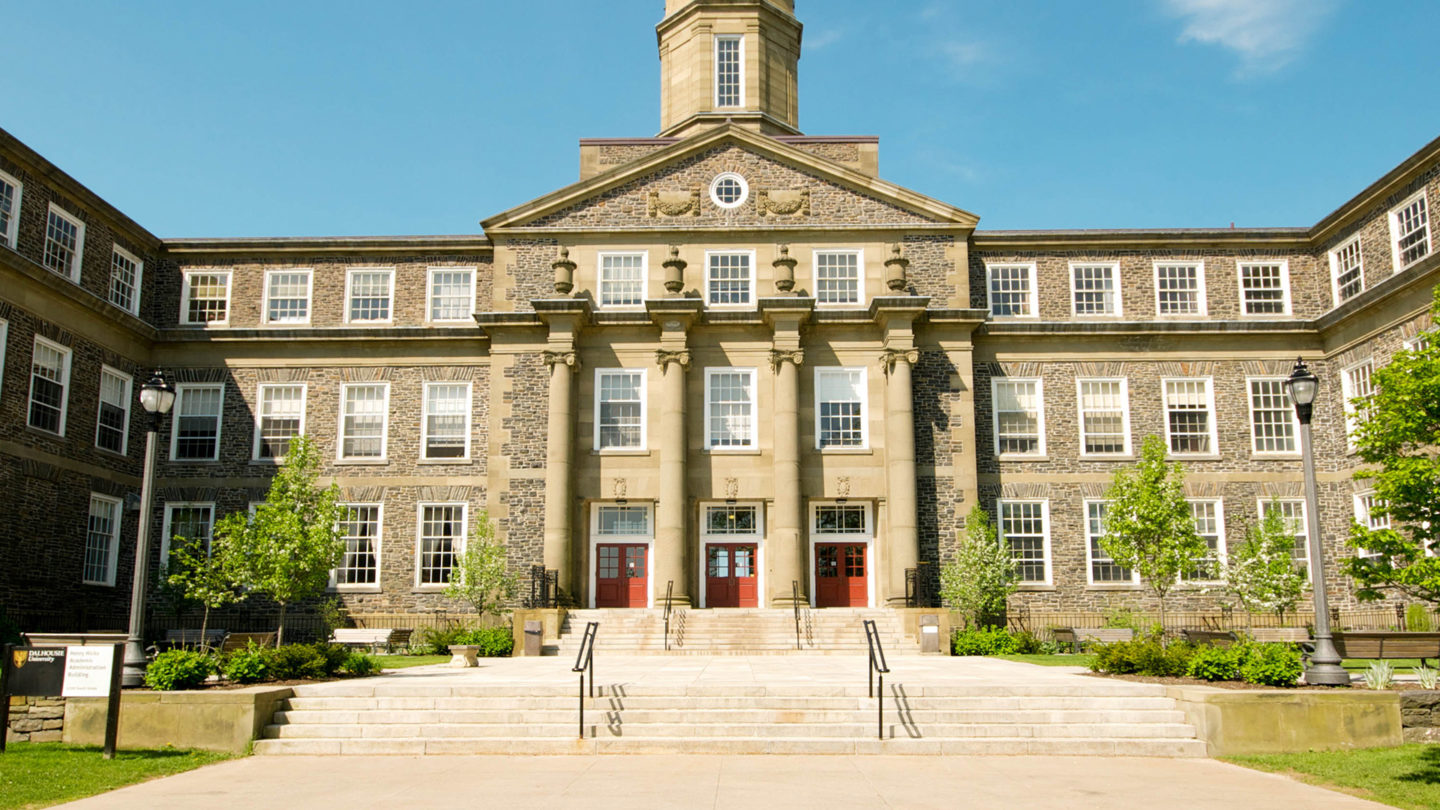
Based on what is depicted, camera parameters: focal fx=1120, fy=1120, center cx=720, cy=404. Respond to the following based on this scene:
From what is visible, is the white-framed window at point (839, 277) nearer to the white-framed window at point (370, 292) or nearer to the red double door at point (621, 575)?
the red double door at point (621, 575)

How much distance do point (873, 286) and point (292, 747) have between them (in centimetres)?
2295

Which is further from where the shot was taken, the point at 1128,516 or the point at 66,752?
the point at 1128,516

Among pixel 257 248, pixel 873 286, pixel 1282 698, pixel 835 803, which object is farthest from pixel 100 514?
pixel 1282 698

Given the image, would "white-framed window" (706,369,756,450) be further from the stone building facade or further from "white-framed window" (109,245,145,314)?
"white-framed window" (109,245,145,314)

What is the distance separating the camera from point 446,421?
3481 centimetres

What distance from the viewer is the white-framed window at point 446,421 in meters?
34.6

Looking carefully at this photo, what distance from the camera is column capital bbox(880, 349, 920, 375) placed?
3247 cm

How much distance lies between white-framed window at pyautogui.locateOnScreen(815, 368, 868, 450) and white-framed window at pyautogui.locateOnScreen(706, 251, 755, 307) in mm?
3367

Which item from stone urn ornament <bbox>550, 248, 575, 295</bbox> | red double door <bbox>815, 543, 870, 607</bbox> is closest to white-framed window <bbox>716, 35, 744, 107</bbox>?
stone urn ornament <bbox>550, 248, 575, 295</bbox>

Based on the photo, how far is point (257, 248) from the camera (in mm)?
35781

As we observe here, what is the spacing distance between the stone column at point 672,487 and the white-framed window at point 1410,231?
20.0 metres

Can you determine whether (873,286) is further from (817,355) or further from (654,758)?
(654,758)

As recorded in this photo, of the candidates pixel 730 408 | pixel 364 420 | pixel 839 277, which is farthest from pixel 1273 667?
pixel 364 420

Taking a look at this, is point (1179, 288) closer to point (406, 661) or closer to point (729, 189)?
point (729, 189)
